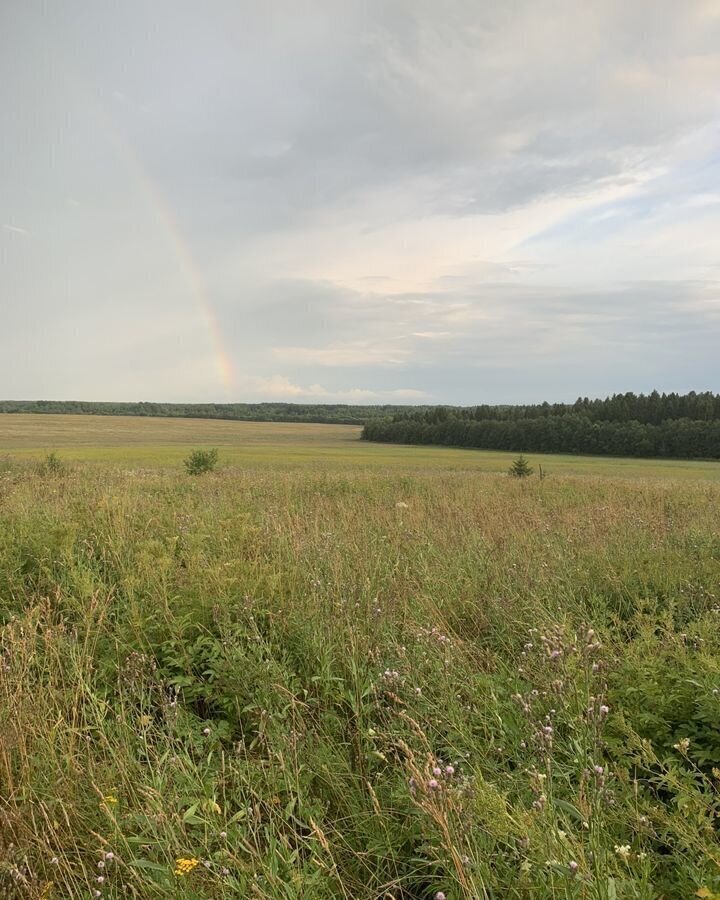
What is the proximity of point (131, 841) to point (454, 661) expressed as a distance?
208 cm

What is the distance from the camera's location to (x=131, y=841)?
81.6 inches

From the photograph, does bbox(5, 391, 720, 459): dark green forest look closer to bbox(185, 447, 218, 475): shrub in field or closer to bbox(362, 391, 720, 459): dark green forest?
bbox(362, 391, 720, 459): dark green forest

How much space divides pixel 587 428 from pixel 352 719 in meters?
83.3

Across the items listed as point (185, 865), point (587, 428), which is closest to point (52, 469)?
point (185, 865)

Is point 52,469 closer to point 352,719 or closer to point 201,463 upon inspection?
point 201,463

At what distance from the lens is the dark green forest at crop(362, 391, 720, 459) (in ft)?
238

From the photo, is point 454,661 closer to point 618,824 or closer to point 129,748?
point 618,824

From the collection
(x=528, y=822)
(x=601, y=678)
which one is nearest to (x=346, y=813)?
(x=528, y=822)

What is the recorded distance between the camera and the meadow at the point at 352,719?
190 centimetres

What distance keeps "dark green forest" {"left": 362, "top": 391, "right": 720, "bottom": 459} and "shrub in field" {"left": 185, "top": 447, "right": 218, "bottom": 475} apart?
6579 cm

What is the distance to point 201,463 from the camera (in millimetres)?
24625

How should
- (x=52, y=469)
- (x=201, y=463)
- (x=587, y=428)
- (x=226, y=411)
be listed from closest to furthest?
(x=52, y=469), (x=201, y=463), (x=587, y=428), (x=226, y=411)

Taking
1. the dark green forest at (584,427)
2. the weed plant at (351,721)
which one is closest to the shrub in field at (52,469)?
the weed plant at (351,721)

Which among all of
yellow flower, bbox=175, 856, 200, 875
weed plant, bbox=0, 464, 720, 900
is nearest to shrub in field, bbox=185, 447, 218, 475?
weed plant, bbox=0, 464, 720, 900
